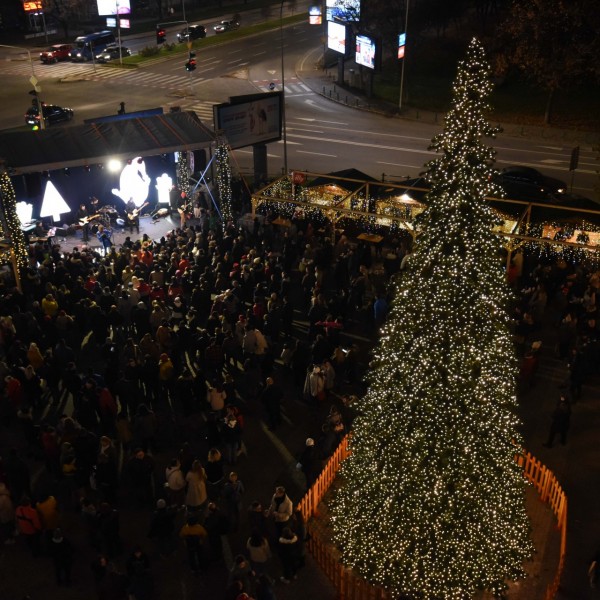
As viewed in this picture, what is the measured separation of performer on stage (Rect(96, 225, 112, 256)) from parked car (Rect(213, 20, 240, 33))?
4607 cm

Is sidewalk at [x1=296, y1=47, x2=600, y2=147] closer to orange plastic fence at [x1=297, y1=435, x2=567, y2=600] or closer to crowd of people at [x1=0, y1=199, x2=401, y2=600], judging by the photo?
crowd of people at [x1=0, y1=199, x2=401, y2=600]

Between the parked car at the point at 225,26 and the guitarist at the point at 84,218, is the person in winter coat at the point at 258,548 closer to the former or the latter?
the guitarist at the point at 84,218

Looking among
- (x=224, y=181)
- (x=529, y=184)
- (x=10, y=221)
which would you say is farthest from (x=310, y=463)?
(x=529, y=184)

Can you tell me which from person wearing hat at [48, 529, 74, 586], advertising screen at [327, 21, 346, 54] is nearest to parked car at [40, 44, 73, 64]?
advertising screen at [327, 21, 346, 54]

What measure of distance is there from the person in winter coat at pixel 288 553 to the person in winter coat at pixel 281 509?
0.65ft

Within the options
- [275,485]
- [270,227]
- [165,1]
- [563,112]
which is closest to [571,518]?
[275,485]

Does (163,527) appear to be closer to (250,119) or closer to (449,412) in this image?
(449,412)

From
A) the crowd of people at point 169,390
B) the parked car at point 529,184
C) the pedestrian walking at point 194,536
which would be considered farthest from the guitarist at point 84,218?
the pedestrian walking at point 194,536

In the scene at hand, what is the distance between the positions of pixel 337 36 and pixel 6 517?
41.0 metres

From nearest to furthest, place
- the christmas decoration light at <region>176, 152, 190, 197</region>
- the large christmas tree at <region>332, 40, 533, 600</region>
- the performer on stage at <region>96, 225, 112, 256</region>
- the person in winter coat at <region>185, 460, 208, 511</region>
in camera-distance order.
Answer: the large christmas tree at <region>332, 40, 533, 600</region> → the person in winter coat at <region>185, 460, 208, 511</region> → the performer on stage at <region>96, 225, 112, 256</region> → the christmas decoration light at <region>176, 152, 190, 197</region>

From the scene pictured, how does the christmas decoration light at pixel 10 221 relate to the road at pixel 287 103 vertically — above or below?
above

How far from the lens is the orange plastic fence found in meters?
9.94

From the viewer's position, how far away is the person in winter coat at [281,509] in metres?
10.6

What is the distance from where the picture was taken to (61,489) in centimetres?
1257
